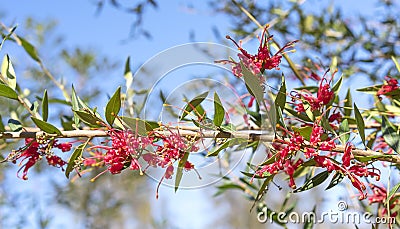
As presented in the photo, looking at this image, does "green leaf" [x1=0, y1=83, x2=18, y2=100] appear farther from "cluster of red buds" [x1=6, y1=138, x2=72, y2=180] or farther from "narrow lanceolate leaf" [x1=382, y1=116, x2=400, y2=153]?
"narrow lanceolate leaf" [x1=382, y1=116, x2=400, y2=153]

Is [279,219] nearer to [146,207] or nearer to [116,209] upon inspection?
[116,209]

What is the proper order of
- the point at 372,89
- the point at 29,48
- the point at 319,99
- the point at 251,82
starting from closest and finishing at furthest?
the point at 251,82 < the point at 319,99 < the point at 372,89 < the point at 29,48

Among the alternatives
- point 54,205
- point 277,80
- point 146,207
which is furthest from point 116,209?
point 146,207

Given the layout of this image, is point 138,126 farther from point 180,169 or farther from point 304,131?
point 304,131

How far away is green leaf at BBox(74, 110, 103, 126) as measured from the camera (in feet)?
1.83

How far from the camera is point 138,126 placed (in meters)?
0.54

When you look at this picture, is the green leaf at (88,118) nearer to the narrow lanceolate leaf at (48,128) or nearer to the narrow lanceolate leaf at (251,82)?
the narrow lanceolate leaf at (48,128)

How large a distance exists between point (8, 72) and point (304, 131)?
0.46 meters

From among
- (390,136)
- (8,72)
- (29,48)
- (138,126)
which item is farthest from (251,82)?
(29,48)

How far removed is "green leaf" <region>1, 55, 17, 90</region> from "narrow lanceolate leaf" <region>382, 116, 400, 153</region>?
57cm

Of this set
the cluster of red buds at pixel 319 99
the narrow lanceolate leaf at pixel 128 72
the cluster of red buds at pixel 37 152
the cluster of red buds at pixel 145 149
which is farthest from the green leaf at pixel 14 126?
the cluster of red buds at pixel 319 99

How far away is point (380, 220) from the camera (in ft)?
2.65

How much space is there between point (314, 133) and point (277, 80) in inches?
30.2

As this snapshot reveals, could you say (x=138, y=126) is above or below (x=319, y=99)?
below
